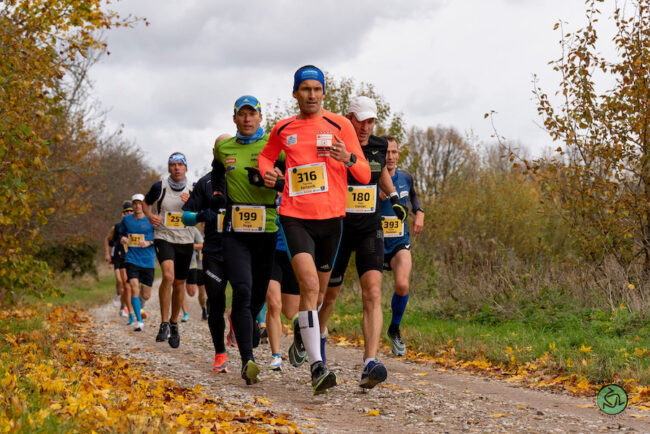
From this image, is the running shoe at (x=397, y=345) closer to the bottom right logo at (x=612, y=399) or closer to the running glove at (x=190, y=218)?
the running glove at (x=190, y=218)

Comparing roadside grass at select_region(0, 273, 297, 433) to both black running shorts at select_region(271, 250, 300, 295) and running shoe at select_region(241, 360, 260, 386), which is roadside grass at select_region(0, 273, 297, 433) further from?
black running shorts at select_region(271, 250, 300, 295)

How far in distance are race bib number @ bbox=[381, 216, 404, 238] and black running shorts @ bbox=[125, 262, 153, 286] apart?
5498 millimetres

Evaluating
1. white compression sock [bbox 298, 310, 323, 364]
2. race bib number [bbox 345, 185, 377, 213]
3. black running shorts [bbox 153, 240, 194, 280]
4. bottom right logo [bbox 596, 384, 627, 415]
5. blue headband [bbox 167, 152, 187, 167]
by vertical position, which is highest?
blue headband [bbox 167, 152, 187, 167]

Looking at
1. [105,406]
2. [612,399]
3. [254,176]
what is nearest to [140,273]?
[254,176]

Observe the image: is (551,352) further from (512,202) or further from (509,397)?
(512,202)

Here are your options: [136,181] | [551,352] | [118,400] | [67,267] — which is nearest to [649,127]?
[551,352]

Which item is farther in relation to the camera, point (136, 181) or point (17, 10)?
point (136, 181)

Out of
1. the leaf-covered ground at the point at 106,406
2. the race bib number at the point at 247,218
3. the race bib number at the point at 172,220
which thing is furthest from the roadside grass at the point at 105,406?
the race bib number at the point at 172,220

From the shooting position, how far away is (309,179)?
18.9ft

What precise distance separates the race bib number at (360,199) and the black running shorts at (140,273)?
6804 millimetres

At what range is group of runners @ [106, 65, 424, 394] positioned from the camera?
5.77m

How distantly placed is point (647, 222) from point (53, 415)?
953 centimetres

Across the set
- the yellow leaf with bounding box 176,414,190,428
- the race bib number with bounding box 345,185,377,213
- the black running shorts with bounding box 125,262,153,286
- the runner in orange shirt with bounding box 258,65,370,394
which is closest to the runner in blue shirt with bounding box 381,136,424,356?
the race bib number with bounding box 345,185,377,213

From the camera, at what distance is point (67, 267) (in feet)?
95.7
